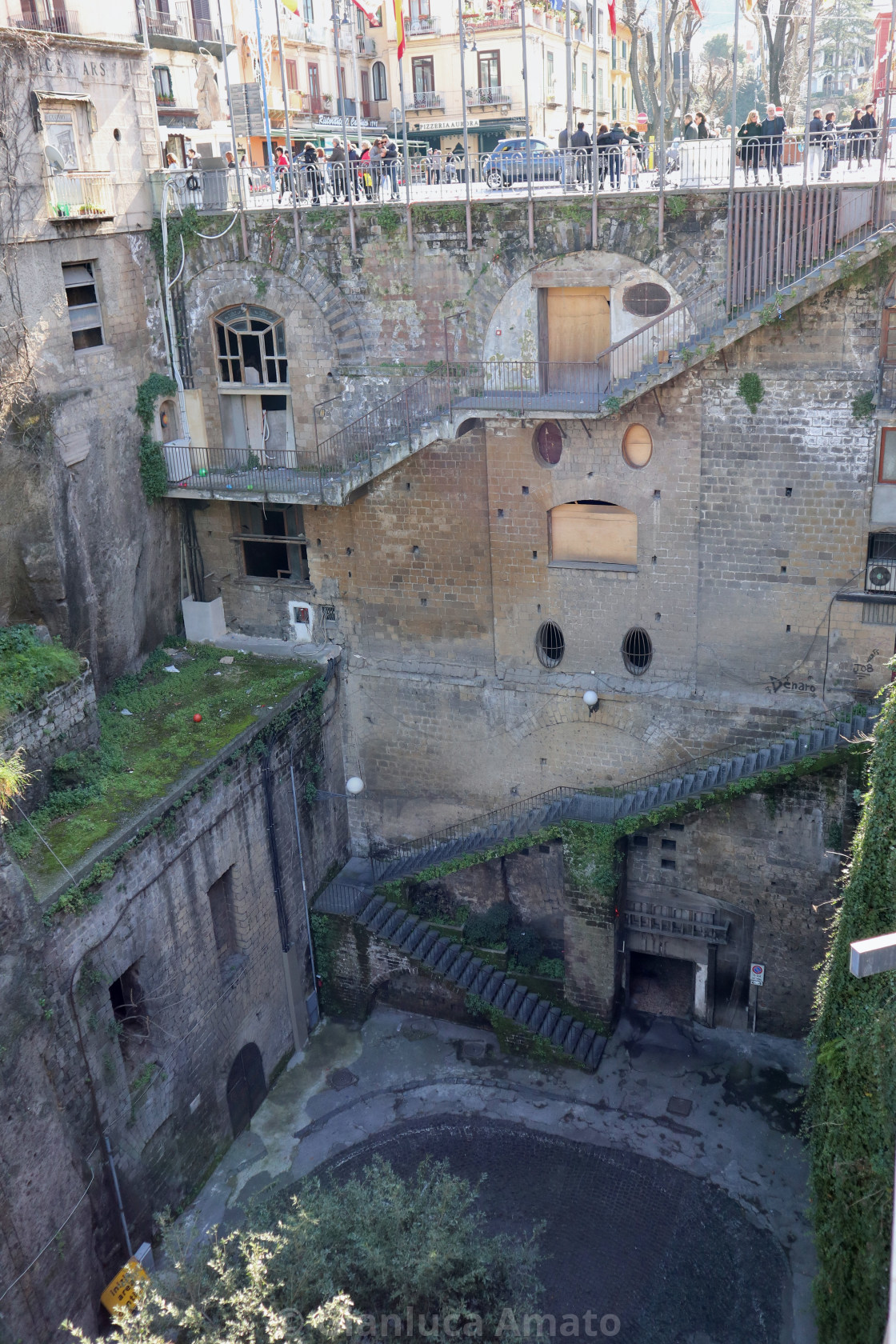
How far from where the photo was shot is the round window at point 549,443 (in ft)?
71.2

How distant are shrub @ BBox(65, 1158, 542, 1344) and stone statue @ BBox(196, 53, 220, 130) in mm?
26913

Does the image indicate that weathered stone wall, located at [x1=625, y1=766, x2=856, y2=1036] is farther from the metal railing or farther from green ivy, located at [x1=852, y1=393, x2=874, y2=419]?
green ivy, located at [x1=852, y1=393, x2=874, y2=419]

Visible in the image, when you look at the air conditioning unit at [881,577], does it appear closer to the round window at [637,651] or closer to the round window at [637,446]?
the round window at [637,651]

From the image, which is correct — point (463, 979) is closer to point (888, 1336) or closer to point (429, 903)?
point (429, 903)

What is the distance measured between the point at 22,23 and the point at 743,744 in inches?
705

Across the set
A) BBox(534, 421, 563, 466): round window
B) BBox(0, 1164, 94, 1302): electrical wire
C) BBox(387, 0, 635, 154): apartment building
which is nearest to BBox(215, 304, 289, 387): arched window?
BBox(534, 421, 563, 466): round window

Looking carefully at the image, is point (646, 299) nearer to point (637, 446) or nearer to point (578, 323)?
point (578, 323)

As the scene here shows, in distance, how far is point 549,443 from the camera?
71.8ft

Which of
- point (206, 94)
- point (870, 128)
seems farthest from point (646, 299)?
point (206, 94)

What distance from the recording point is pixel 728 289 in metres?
19.5

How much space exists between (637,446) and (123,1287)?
15.8 meters

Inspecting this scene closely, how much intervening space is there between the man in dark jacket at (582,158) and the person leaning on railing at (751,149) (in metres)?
2.53

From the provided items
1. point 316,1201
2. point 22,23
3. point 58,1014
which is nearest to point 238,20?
point 22,23

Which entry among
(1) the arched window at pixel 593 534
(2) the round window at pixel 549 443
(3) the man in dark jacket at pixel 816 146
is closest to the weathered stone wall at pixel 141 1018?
(1) the arched window at pixel 593 534
